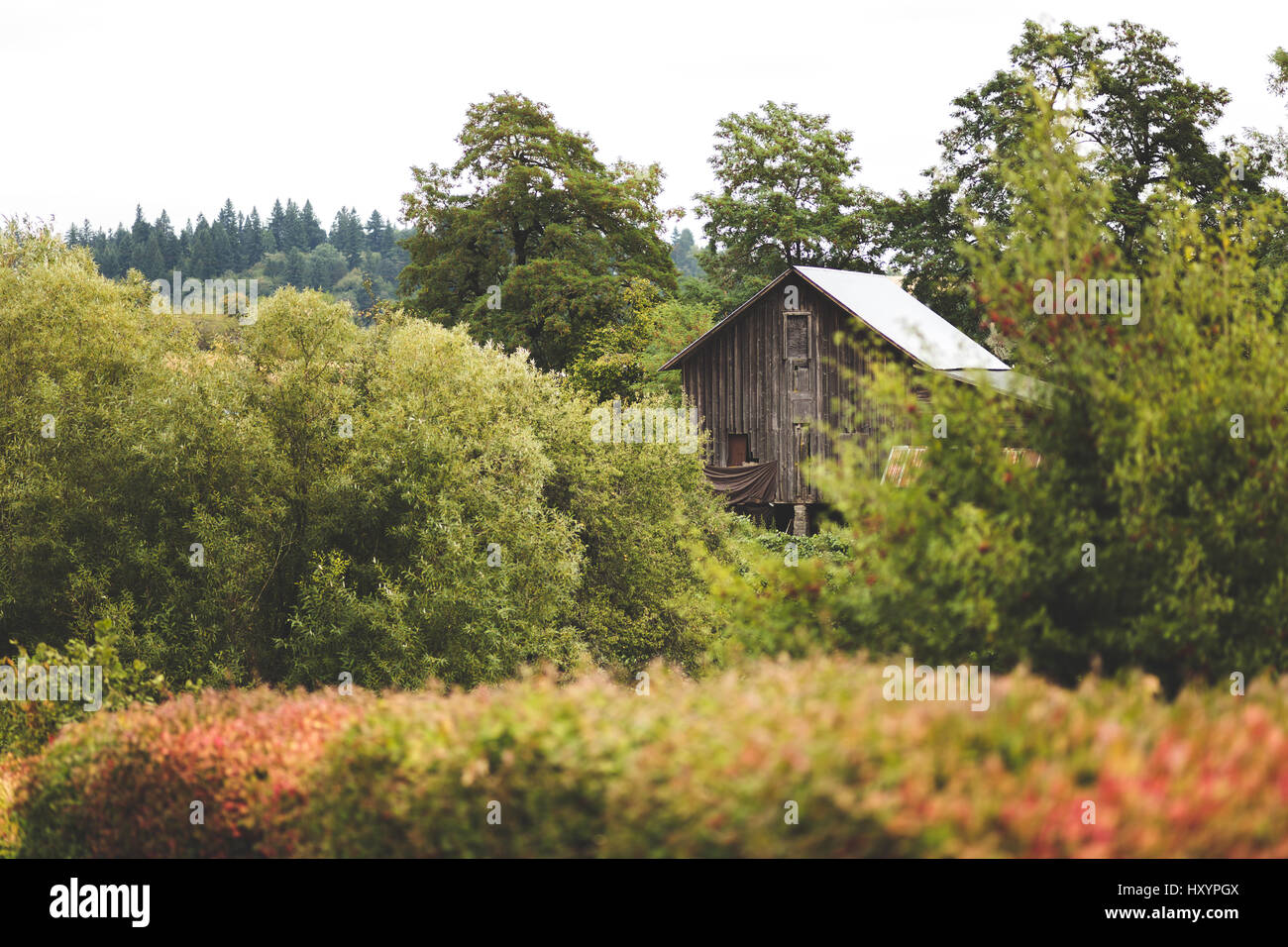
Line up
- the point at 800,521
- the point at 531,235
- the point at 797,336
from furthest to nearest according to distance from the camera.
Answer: the point at 531,235 → the point at 800,521 → the point at 797,336

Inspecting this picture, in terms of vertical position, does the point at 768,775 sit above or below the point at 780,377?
below

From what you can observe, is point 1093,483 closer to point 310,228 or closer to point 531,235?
point 531,235

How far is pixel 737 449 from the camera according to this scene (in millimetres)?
44625

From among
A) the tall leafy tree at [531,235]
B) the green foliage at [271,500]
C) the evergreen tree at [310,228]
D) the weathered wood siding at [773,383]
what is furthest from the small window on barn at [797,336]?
the evergreen tree at [310,228]

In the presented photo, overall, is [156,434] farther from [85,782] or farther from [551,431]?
[85,782]

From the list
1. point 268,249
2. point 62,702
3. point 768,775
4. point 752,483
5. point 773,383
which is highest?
point 268,249

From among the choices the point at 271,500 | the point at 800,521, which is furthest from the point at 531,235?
the point at 271,500

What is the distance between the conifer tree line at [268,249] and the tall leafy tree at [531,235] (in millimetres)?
65765

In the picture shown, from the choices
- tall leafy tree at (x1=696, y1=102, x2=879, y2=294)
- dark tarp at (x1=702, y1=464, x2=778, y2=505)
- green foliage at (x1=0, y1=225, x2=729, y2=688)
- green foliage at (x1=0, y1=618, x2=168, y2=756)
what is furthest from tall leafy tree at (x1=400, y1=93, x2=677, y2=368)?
green foliage at (x1=0, y1=618, x2=168, y2=756)

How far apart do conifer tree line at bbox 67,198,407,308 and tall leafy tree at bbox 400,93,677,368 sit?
6576cm

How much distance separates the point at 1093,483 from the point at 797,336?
3363 cm

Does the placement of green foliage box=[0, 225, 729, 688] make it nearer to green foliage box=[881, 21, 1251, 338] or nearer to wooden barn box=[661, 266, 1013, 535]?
wooden barn box=[661, 266, 1013, 535]

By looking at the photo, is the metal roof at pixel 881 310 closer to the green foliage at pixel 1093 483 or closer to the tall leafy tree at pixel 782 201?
the tall leafy tree at pixel 782 201

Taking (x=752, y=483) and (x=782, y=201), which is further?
(x=782, y=201)
